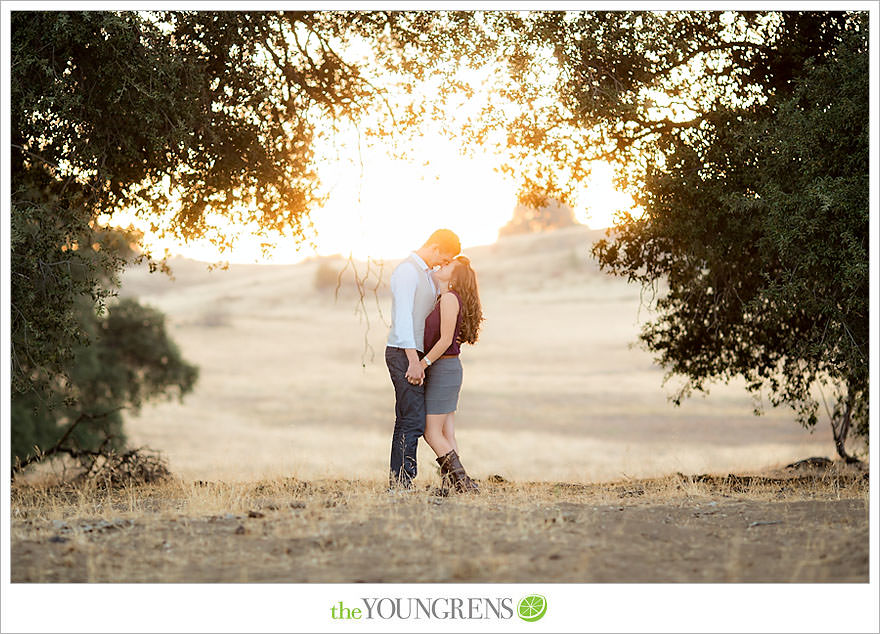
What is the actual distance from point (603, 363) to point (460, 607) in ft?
162

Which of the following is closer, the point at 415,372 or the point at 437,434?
the point at 415,372

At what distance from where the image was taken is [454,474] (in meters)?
8.87

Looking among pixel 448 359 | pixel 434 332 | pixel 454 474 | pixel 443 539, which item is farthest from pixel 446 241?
pixel 443 539

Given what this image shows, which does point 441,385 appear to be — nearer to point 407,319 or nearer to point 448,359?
point 448,359

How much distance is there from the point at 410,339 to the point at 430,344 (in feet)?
0.94

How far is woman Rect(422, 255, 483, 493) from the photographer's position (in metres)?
8.80

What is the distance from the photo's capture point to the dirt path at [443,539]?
601 cm

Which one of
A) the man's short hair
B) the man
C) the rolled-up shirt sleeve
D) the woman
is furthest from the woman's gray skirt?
the man's short hair

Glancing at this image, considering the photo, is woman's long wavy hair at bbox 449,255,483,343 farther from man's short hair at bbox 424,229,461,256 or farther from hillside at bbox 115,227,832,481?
hillside at bbox 115,227,832,481

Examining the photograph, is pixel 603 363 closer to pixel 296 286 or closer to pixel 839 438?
pixel 296 286

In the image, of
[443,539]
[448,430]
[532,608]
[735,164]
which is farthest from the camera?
[735,164]

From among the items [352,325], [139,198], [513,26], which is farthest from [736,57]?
[352,325]

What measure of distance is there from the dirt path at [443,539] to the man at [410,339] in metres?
0.45

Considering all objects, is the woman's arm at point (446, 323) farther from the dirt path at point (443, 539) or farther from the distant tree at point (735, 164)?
the distant tree at point (735, 164)
